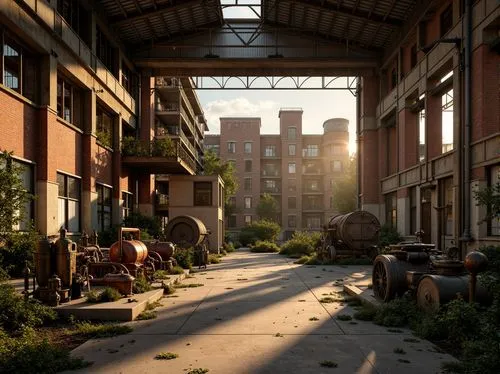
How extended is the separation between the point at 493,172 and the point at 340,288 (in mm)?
8166

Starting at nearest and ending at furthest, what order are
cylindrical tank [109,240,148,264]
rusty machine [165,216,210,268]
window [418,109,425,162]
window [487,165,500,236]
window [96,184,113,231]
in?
cylindrical tank [109,240,148,264] → window [487,165,500,236] → rusty machine [165,216,210,268] → window [96,184,113,231] → window [418,109,425,162]

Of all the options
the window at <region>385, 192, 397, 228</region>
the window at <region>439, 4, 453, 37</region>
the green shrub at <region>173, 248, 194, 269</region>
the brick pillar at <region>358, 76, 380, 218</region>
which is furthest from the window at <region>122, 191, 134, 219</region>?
the window at <region>439, 4, 453, 37</region>

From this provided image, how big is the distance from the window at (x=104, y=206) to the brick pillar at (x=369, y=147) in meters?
17.4

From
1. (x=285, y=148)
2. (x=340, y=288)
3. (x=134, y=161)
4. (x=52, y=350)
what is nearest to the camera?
(x=52, y=350)

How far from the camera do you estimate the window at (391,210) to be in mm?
31750

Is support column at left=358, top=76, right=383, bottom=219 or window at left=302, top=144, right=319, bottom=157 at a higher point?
window at left=302, top=144, right=319, bottom=157

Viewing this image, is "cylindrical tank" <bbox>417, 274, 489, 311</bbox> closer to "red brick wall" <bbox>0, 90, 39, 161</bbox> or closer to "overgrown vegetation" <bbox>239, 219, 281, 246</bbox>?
"red brick wall" <bbox>0, 90, 39, 161</bbox>

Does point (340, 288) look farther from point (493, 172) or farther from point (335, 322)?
point (493, 172)

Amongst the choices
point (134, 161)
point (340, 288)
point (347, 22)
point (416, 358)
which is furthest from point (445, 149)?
point (416, 358)

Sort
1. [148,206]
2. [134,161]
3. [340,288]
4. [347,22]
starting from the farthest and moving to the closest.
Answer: [148,206], [347,22], [134,161], [340,288]

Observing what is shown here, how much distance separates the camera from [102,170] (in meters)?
25.5

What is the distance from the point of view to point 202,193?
32625 millimetres

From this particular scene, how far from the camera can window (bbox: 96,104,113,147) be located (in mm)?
25428

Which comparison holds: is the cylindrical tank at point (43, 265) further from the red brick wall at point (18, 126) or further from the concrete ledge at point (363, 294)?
the concrete ledge at point (363, 294)
